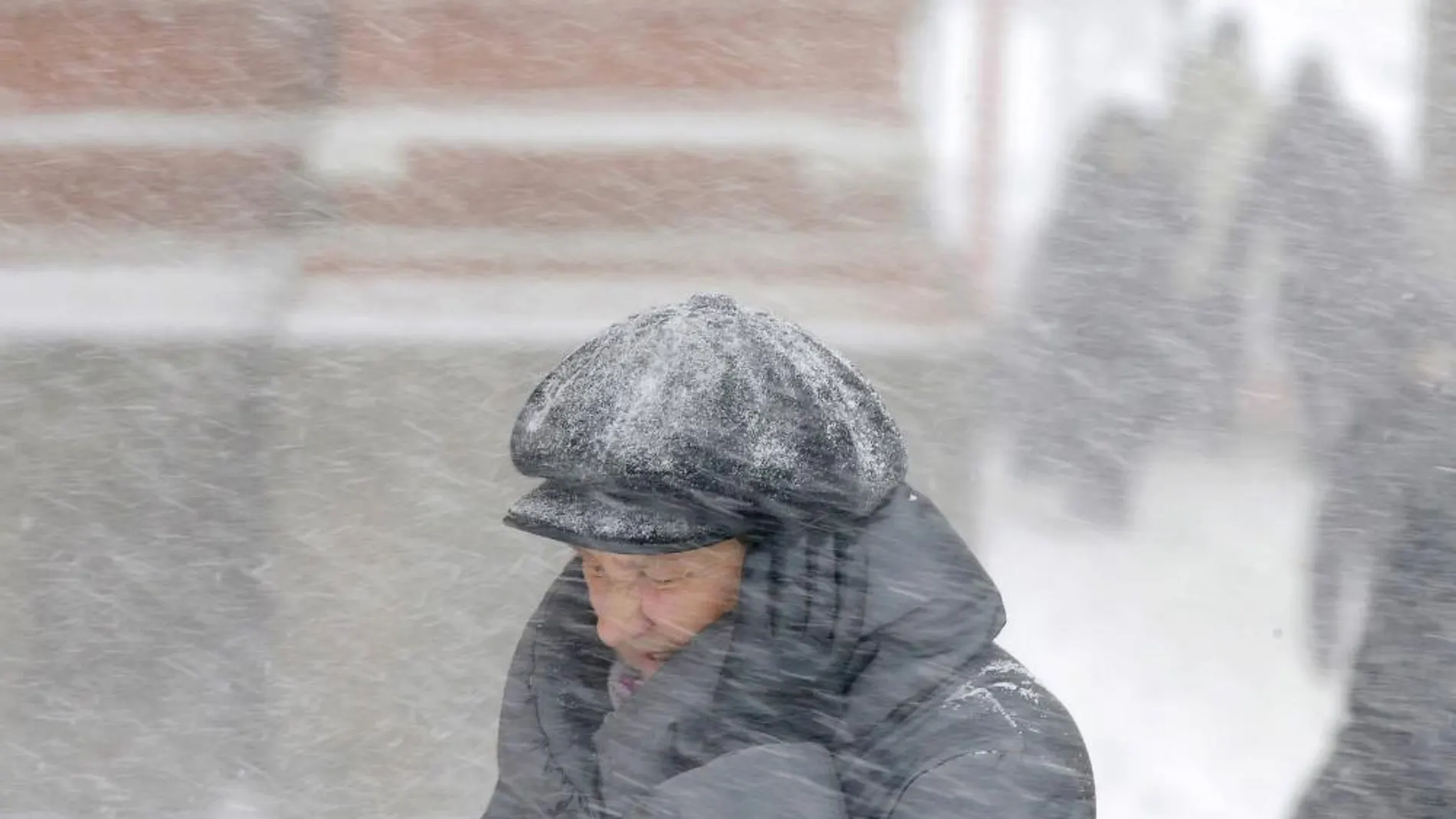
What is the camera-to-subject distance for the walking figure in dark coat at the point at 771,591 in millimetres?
1174

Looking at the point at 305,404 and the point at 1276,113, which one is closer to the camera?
the point at 305,404

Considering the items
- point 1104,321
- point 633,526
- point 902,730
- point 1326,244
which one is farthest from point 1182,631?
point 633,526

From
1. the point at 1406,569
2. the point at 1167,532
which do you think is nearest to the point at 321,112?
the point at 1167,532

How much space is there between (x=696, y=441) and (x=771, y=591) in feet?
0.52

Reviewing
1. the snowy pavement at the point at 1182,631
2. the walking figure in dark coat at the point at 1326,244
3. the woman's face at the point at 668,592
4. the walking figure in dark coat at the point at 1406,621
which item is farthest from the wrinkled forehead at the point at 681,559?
the walking figure in dark coat at the point at 1326,244

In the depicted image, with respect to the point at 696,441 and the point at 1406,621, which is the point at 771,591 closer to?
the point at 696,441

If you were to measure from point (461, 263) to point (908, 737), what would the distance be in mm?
2856

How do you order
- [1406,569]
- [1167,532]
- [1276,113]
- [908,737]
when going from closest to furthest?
[908,737], [1406,569], [1167,532], [1276,113]

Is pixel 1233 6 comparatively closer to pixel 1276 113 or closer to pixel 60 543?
pixel 1276 113

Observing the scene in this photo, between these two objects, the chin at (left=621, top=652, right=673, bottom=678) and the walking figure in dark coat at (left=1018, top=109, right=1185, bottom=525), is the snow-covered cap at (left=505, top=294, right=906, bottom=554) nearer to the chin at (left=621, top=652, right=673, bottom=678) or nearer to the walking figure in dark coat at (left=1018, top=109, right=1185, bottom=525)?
the chin at (left=621, top=652, right=673, bottom=678)

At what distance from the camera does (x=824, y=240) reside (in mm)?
3877

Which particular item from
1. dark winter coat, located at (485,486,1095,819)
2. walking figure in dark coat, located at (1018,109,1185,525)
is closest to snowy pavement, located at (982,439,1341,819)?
walking figure in dark coat, located at (1018,109,1185,525)

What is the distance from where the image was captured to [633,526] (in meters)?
1.18

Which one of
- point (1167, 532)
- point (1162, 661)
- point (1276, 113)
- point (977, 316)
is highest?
point (1276, 113)
